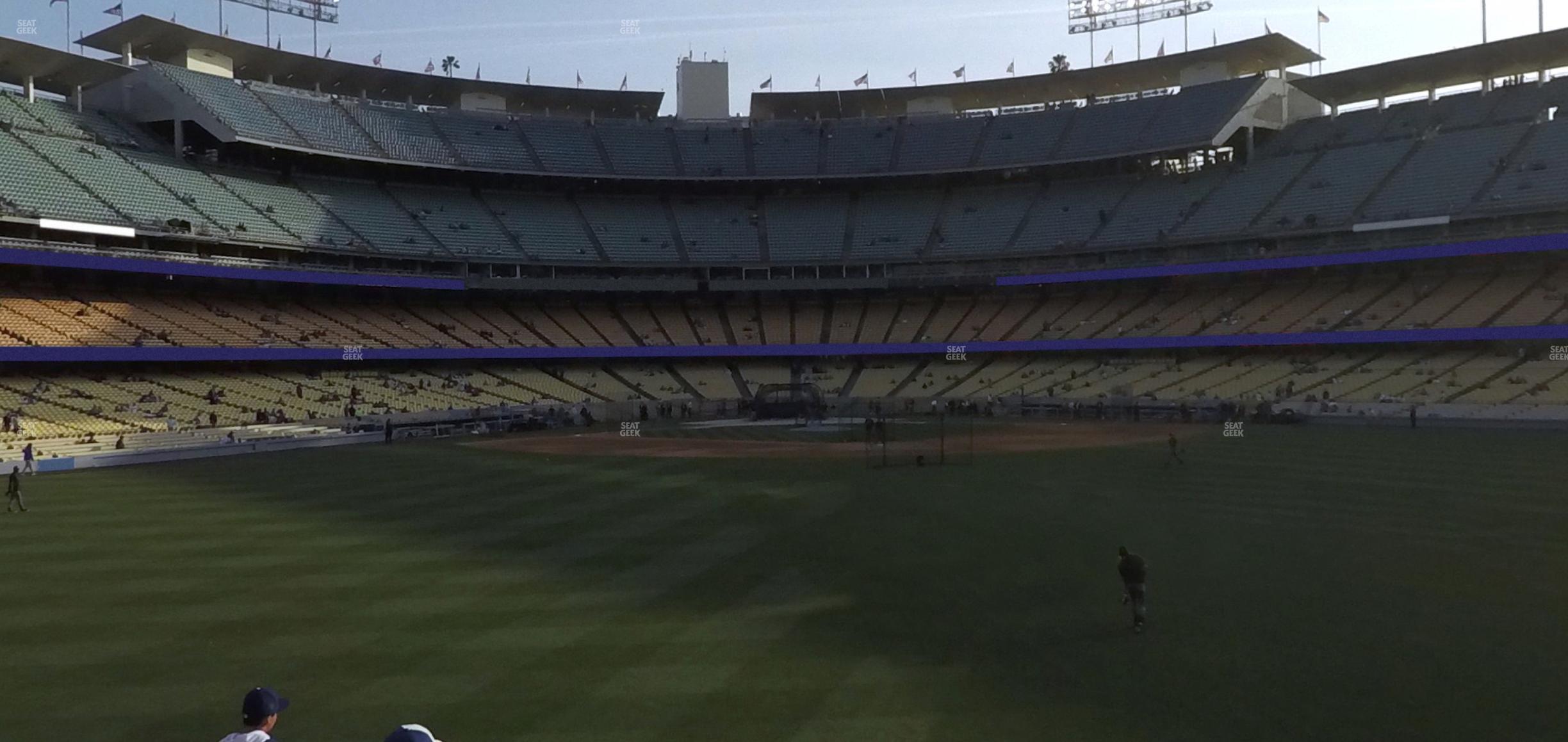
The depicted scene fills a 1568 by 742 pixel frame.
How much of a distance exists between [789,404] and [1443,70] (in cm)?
5332

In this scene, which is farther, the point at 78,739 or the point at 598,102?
the point at 598,102

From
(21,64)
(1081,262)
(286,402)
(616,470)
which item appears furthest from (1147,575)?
(21,64)

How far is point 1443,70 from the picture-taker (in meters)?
70.4

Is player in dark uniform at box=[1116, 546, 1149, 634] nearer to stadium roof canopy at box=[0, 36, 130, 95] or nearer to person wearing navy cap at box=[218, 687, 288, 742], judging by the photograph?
person wearing navy cap at box=[218, 687, 288, 742]

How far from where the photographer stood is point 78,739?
10.3m

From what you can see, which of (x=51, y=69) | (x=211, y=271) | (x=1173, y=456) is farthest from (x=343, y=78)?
(x=1173, y=456)

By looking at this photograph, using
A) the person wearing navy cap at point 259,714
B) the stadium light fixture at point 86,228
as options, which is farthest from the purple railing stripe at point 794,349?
the person wearing navy cap at point 259,714

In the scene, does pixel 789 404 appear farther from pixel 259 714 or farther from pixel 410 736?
pixel 410 736

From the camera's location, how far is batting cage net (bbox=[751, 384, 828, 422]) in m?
59.8

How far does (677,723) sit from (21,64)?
238ft

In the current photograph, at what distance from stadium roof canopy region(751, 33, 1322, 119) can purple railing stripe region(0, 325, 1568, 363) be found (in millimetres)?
26259

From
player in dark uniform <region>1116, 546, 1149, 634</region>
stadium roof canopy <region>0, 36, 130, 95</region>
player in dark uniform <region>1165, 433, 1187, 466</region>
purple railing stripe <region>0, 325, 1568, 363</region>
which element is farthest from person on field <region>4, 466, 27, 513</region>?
stadium roof canopy <region>0, 36, 130, 95</region>

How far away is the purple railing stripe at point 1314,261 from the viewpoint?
5372cm

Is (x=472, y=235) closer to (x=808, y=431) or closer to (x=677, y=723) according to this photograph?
(x=808, y=431)
